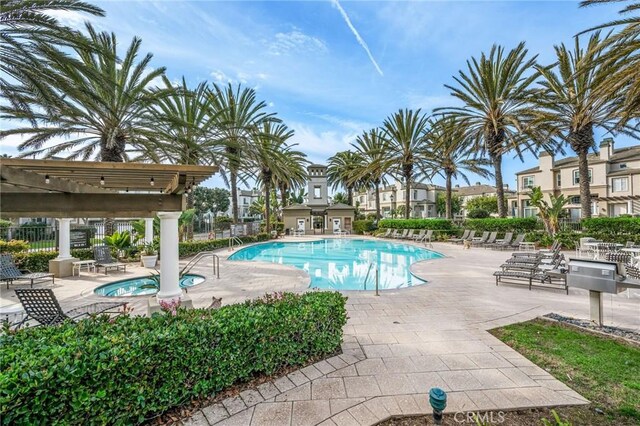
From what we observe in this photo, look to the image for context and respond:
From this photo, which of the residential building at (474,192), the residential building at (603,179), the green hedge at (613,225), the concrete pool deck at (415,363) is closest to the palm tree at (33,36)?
the concrete pool deck at (415,363)

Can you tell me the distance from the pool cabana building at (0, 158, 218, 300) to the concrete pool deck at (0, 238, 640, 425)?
7.40 ft

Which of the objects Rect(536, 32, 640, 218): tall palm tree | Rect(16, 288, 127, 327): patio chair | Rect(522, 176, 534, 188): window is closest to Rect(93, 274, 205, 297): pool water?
Rect(16, 288, 127, 327): patio chair

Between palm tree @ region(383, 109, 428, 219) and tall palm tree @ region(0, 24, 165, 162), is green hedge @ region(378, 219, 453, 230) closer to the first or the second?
palm tree @ region(383, 109, 428, 219)

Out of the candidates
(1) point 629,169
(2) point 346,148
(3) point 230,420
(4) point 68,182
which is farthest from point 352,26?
(1) point 629,169

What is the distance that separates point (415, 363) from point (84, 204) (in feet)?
21.0

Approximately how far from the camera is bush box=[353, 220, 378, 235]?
34812 millimetres

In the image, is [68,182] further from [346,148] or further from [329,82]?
[346,148]

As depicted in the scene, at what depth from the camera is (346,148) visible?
37.8 metres

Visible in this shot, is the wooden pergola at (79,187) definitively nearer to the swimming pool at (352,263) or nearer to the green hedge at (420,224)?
the swimming pool at (352,263)

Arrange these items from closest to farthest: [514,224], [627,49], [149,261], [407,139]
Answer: [627,49] < [149,261] < [514,224] < [407,139]

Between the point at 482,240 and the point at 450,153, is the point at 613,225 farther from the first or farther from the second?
the point at 450,153

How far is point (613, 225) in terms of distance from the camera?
1628 cm

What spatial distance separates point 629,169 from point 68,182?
143 feet

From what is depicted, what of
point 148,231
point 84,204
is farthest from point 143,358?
point 148,231
